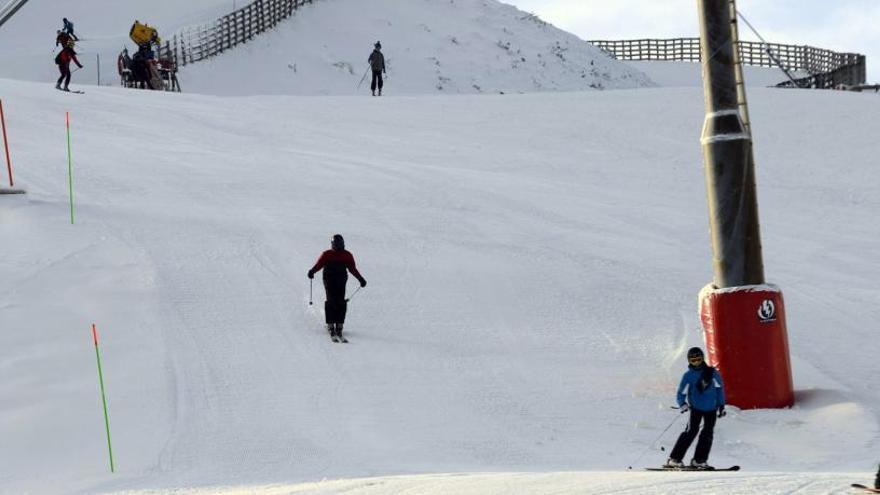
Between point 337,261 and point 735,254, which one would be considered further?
point 337,261

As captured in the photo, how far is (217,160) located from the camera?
24.8m

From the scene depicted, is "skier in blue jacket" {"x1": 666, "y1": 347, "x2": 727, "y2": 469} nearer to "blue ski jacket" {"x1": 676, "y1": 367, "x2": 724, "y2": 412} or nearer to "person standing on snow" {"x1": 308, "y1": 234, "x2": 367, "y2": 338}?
"blue ski jacket" {"x1": 676, "y1": 367, "x2": 724, "y2": 412}

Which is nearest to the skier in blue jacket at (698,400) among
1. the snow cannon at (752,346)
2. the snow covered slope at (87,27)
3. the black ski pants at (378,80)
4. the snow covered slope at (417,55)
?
Answer: the snow cannon at (752,346)

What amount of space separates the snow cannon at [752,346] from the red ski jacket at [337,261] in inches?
160

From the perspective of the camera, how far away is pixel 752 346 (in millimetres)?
14047

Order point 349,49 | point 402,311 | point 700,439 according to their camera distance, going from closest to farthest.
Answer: point 700,439
point 402,311
point 349,49

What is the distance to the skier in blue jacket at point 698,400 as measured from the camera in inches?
476

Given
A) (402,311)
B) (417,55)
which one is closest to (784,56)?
(417,55)

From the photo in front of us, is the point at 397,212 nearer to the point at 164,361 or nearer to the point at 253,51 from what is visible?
the point at 164,361

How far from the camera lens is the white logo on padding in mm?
14055

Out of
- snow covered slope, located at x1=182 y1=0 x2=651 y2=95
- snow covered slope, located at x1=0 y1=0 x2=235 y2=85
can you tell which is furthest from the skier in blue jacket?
snow covered slope, located at x1=182 y1=0 x2=651 y2=95

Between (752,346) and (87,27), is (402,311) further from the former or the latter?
(87,27)

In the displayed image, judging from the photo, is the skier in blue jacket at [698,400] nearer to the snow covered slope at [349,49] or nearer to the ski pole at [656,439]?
the ski pole at [656,439]

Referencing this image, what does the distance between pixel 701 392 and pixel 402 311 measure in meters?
5.50
